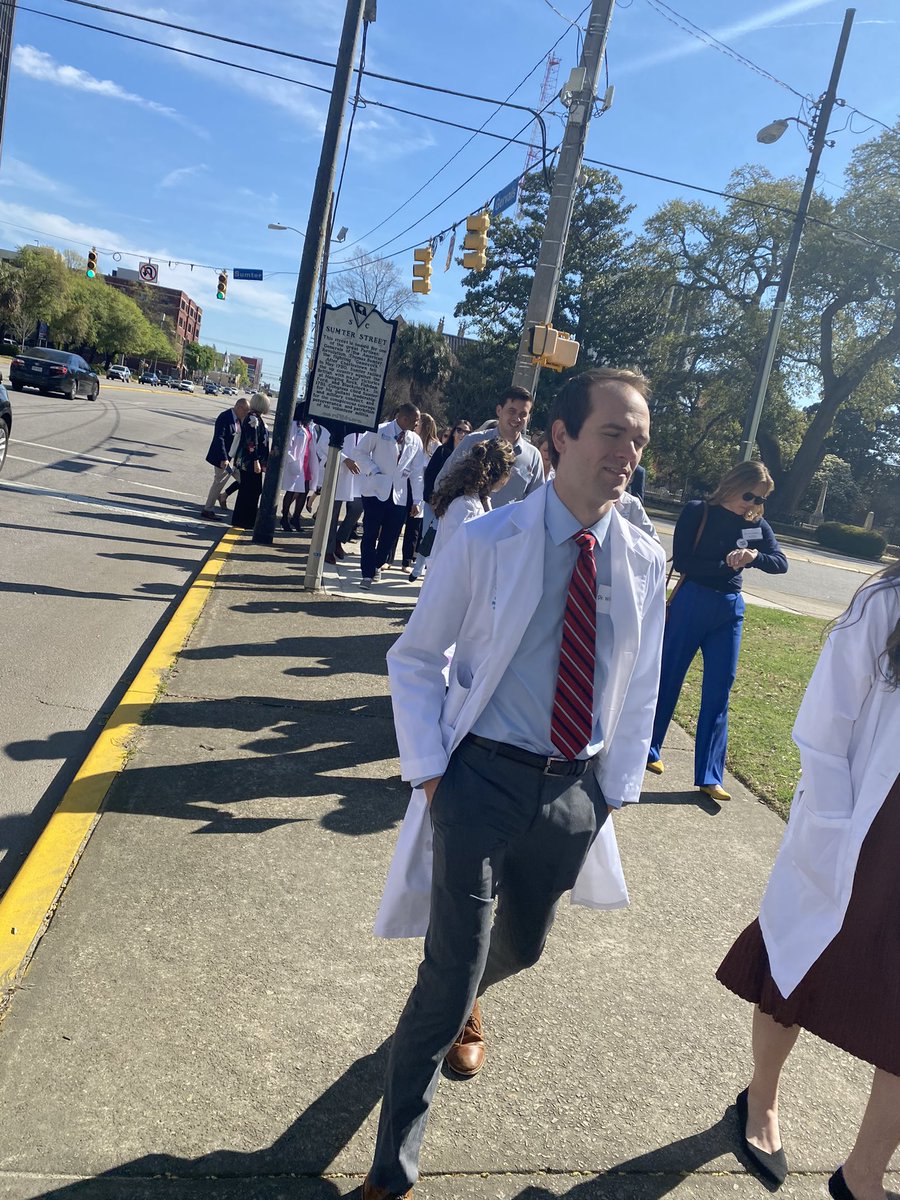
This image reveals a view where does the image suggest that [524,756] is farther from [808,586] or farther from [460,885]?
[808,586]

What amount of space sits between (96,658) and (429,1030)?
4.76 m

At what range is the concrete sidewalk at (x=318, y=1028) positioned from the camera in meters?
2.32

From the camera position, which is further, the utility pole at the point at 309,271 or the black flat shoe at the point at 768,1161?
the utility pole at the point at 309,271

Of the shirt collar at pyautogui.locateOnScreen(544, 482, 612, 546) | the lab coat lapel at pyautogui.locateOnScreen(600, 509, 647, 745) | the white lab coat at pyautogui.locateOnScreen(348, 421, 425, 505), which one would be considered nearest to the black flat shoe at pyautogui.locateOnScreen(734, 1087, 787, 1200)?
the lab coat lapel at pyautogui.locateOnScreen(600, 509, 647, 745)

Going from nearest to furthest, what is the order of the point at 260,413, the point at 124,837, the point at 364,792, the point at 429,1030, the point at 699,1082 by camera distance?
1. the point at 429,1030
2. the point at 699,1082
3. the point at 124,837
4. the point at 364,792
5. the point at 260,413

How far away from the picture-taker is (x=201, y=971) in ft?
9.69

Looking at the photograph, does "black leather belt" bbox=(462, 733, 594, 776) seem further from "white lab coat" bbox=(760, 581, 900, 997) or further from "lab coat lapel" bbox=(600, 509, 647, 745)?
"white lab coat" bbox=(760, 581, 900, 997)

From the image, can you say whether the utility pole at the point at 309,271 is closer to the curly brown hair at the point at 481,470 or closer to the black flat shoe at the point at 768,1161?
the curly brown hair at the point at 481,470

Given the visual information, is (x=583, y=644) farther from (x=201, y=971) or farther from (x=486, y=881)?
(x=201, y=971)

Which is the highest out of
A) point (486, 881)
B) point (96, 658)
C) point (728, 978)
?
point (486, 881)

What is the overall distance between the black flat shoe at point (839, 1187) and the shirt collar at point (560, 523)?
1.77m

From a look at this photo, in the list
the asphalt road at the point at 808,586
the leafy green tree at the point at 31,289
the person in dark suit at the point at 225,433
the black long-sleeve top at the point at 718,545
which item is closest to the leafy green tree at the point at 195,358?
the leafy green tree at the point at 31,289

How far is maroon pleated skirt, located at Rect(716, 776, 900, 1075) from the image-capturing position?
2252mm

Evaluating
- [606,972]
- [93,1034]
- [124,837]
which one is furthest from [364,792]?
[93,1034]
